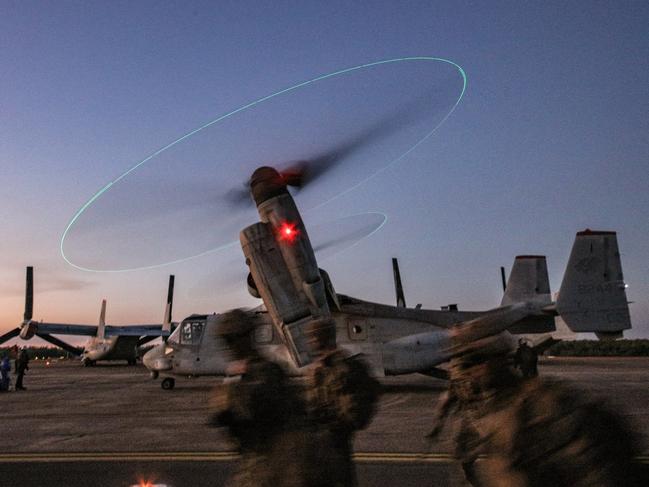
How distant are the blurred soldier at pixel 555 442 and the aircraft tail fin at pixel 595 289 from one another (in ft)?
62.7

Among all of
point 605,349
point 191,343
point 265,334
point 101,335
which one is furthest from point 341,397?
point 605,349

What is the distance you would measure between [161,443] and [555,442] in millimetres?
8478

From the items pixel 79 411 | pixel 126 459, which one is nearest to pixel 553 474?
pixel 126 459

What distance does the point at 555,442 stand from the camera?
2.29 metres

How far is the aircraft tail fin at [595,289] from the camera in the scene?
1956 centimetres

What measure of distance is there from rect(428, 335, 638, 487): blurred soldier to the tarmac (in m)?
0.15

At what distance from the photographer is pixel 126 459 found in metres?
8.00

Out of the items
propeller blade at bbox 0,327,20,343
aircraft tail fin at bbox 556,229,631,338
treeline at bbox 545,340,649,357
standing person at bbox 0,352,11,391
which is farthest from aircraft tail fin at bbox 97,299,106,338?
treeline at bbox 545,340,649,357

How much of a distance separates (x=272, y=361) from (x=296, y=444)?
711 mm

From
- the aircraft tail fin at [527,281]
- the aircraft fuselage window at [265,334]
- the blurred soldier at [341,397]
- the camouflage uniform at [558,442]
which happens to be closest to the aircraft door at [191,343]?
the aircraft fuselage window at [265,334]

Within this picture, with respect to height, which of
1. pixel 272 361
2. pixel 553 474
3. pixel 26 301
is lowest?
pixel 553 474

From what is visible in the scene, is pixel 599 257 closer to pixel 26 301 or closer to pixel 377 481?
pixel 377 481

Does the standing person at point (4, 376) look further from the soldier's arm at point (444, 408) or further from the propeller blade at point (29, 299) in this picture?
the propeller blade at point (29, 299)

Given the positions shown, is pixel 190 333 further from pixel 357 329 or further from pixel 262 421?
pixel 262 421
